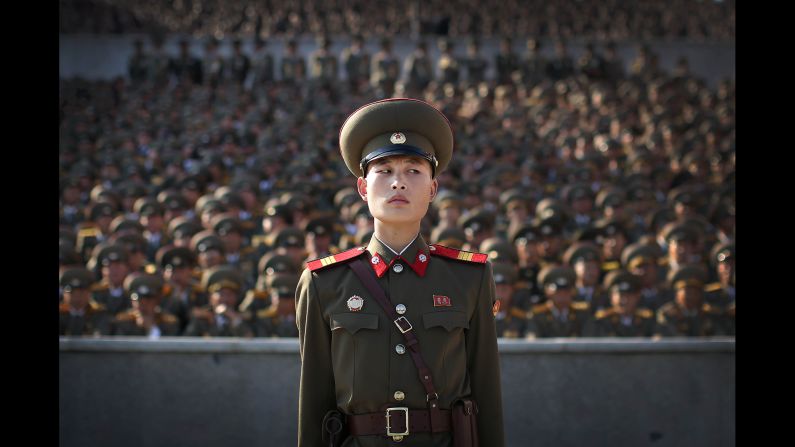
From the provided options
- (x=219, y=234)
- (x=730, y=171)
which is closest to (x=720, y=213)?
(x=730, y=171)

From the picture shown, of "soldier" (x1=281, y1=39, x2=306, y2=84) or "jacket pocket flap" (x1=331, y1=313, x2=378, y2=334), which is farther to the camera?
"soldier" (x1=281, y1=39, x2=306, y2=84)

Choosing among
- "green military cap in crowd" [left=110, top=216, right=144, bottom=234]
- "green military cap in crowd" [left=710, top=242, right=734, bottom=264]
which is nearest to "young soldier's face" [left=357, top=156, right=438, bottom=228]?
"green military cap in crowd" [left=710, top=242, right=734, bottom=264]

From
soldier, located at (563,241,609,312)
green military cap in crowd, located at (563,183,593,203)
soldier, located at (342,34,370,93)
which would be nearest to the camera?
soldier, located at (563,241,609,312)

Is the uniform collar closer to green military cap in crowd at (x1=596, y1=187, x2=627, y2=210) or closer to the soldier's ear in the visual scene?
the soldier's ear

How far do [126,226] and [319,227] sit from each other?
2.46 meters

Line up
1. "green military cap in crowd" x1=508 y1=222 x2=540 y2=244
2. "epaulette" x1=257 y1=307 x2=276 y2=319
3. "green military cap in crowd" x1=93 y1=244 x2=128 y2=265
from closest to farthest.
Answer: "epaulette" x1=257 y1=307 x2=276 y2=319 < "green military cap in crowd" x1=93 y1=244 x2=128 y2=265 < "green military cap in crowd" x1=508 y1=222 x2=540 y2=244

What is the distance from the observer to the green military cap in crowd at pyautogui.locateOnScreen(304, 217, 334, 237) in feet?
33.1

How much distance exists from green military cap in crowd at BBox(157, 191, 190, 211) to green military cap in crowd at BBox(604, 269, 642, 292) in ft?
19.5

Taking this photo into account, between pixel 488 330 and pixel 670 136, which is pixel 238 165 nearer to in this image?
pixel 670 136

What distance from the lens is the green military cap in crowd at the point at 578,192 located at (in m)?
11.9

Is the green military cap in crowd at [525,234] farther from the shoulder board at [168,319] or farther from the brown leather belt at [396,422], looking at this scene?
the brown leather belt at [396,422]

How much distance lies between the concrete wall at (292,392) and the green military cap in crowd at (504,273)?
2044 mm

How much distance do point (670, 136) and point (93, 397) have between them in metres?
12.2

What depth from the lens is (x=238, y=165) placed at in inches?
576
